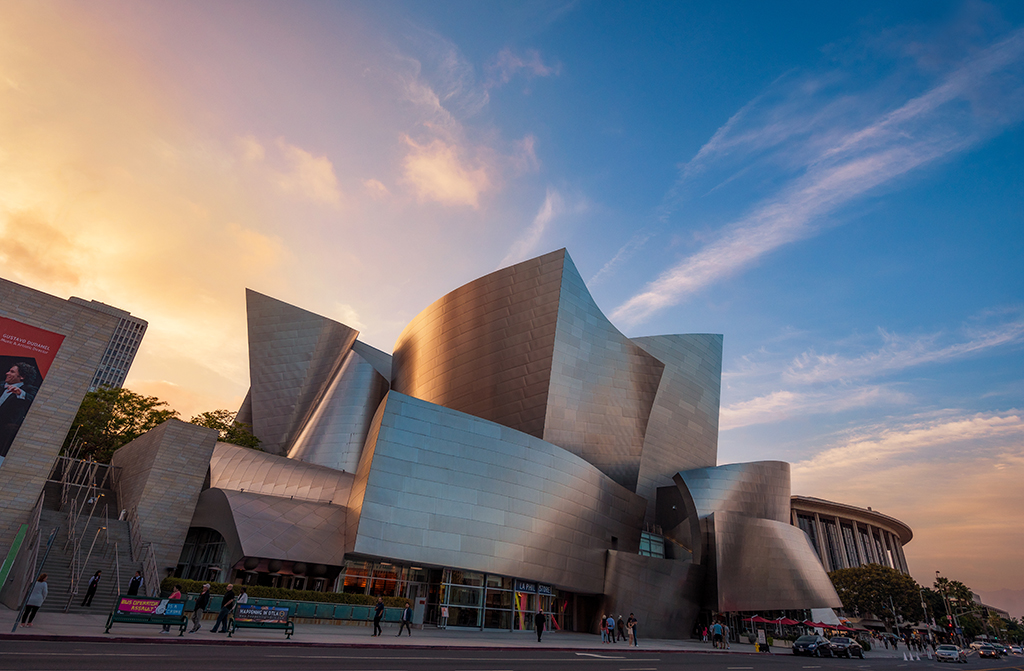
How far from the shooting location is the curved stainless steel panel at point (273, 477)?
104 ft

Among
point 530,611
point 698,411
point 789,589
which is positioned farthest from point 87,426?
point 789,589

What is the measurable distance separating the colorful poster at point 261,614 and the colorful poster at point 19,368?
43.3ft

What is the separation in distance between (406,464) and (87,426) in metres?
36.6

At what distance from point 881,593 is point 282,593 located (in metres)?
78.9

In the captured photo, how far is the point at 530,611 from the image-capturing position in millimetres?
32062

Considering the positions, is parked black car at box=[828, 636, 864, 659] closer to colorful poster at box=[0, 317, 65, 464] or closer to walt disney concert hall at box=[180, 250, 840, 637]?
walt disney concert hall at box=[180, 250, 840, 637]

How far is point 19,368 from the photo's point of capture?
72.8 ft

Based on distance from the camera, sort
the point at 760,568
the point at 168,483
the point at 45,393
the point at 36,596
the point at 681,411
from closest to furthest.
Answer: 1. the point at 36,596
2. the point at 45,393
3. the point at 168,483
4. the point at 760,568
5. the point at 681,411

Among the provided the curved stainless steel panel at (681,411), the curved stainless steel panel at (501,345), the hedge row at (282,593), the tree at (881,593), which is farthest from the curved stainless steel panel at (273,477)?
the tree at (881,593)

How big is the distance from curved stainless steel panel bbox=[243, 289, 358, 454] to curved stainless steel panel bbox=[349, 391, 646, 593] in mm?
24550

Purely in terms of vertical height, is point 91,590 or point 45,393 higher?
point 45,393

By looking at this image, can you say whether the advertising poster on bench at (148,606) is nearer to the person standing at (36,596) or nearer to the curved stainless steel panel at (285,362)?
the person standing at (36,596)

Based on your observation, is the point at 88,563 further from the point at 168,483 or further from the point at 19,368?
the point at 19,368

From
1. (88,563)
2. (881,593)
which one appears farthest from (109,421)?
(881,593)
